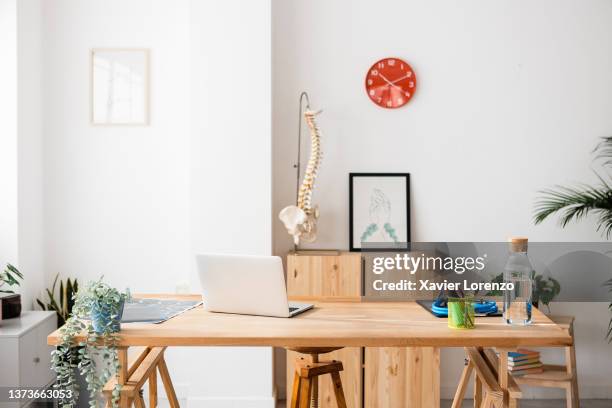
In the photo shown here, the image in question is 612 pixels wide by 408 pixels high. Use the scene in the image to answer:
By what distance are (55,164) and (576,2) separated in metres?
3.50

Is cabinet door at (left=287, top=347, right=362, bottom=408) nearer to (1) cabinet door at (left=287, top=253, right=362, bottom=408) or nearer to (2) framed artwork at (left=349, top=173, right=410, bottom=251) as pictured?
(1) cabinet door at (left=287, top=253, right=362, bottom=408)

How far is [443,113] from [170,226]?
6.26 feet

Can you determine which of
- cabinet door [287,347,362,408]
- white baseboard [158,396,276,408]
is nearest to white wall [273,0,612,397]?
cabinet door [287,347,362,408]

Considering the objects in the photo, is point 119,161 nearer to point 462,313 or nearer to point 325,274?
point 325,274

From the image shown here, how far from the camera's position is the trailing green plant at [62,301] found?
384 centimetres

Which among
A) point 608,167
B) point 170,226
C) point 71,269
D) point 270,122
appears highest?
point 270,122

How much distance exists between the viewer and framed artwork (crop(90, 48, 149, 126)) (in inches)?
154

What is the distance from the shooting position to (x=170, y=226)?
397cm

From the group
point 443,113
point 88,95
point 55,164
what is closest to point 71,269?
point 55,164

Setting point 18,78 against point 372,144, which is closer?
point 18,78

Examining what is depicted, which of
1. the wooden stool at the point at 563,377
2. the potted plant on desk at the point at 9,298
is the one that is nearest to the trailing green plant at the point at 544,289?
the wooden stool at the point at 563,377

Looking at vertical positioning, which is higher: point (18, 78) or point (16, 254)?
point (18, 78)

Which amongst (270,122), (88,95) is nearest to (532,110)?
(270,122)

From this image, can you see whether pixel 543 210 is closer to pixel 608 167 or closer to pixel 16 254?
pixel 608 167
